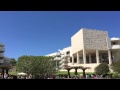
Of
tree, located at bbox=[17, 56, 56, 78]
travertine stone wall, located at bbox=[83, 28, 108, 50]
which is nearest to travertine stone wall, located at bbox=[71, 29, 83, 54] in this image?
travertine stone wall, located at bbox=[83, 28, 108, 50]

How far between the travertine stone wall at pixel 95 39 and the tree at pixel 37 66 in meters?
17.2

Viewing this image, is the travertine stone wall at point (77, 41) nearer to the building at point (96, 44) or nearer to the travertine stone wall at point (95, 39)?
the building at point (96, 44)

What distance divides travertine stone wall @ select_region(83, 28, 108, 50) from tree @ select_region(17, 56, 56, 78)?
1716 cm

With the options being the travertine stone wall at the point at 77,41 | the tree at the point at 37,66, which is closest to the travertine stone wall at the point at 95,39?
the travertine stone wall at the point at 77,41

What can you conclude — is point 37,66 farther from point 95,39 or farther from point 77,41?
point 77,41

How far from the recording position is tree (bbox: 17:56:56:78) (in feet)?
128

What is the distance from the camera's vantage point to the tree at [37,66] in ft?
128

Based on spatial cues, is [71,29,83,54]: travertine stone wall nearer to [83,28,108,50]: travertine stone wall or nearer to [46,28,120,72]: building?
[46,28,120,72]: building

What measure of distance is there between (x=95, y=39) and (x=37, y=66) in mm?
22240

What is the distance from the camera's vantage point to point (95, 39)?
5606 centimetres

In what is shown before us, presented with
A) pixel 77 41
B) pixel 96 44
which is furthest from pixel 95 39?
pixel 77 41
